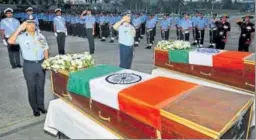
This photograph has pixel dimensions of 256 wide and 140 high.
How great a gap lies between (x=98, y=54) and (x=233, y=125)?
9.05m

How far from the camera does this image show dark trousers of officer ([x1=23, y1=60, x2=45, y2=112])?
4488mm

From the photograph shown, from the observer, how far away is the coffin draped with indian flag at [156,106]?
236 centimetres

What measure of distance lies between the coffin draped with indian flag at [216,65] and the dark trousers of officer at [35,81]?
2.89m

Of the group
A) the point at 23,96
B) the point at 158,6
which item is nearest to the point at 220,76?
the point at 23,96

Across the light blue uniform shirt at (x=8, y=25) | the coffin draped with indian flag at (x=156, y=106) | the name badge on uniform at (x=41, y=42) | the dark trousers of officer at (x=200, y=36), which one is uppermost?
the light blue uniform shirt at (x=8, y=25)

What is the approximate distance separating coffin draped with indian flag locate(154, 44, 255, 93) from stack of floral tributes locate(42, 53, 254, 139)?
197 cm

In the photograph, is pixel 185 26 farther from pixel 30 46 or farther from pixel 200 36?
pixel 30 46

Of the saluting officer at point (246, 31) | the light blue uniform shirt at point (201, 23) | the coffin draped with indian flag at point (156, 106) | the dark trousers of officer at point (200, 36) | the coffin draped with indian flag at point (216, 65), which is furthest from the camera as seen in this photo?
the light blue uniform shirt at point (201, 23)

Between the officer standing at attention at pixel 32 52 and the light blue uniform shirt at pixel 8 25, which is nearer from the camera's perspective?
the officer standing at attention at pixel 32 52

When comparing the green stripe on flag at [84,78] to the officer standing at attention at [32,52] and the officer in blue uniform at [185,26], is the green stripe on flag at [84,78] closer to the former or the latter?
the officer standing at attention at [32,52]

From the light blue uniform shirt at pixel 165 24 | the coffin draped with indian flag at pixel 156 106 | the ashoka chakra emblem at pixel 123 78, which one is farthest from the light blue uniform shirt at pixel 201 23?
the ashoka chakra emblem at pixel 123 78

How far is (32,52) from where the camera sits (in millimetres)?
4445

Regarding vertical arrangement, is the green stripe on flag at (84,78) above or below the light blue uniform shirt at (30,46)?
below

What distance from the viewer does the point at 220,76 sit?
5258 mm
